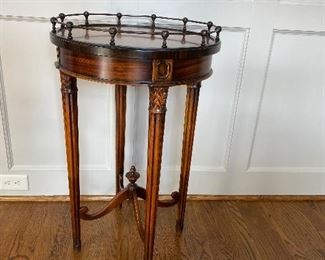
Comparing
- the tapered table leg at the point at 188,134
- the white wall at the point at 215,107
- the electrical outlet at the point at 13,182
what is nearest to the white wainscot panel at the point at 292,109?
the white wall at the point at 215,107

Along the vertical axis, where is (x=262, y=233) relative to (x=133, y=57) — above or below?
below

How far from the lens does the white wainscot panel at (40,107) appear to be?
4.33 feet

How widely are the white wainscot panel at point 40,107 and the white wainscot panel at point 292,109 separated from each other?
2.30ft

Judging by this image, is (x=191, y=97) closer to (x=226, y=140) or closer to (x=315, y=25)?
(x=226, y=140)

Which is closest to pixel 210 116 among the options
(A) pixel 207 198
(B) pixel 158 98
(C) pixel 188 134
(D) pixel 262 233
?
(C) pixel 188 134

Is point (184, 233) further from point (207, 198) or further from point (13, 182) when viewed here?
point (13, 182)

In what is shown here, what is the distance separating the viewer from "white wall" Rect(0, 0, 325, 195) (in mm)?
1325

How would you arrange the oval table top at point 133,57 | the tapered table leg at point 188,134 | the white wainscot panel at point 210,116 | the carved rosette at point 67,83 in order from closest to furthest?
the oval table top at point 133,57
the carved rosette at point 67,83
the tapered table leg at point 188,134
the white wainscot panel at point 210,116

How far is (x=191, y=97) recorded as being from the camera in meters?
1.18

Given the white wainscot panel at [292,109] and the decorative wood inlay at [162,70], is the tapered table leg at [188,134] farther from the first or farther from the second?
the white wainscot panel at [292,109]

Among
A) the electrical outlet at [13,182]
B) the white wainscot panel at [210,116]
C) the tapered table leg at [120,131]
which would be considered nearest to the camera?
the tapered table leg at [120,131]

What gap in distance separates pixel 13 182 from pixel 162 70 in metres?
1.02

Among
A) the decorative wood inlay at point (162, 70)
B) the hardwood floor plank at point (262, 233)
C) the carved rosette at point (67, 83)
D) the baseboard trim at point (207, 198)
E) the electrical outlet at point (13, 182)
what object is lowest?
the hardwood floor plank at point (262, 233)

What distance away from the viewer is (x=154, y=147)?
96 cm
